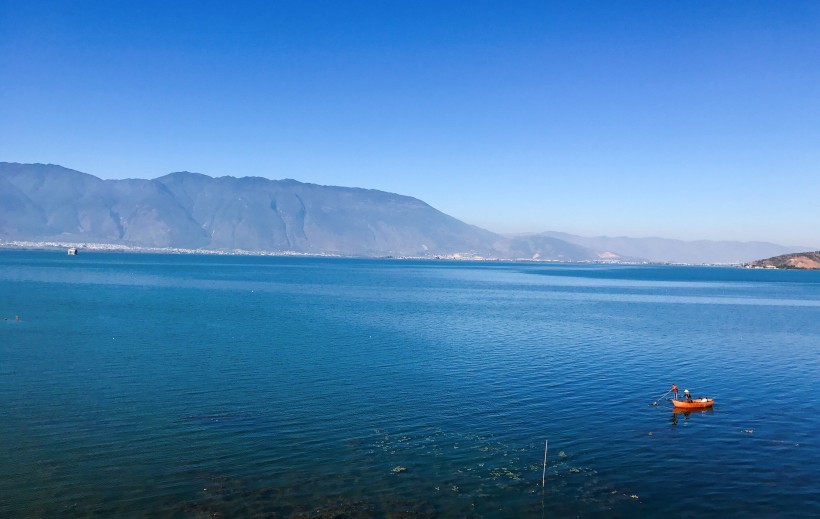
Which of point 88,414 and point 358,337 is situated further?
point 358,337

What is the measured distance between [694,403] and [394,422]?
69.7 ft

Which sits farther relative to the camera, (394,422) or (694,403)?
(694,403)

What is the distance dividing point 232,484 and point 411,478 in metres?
8.14

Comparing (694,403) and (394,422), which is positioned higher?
(694,403)

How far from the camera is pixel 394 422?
3594 cm

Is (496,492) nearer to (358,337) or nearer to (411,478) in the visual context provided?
(411,478)

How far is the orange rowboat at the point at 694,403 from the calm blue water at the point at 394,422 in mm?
996

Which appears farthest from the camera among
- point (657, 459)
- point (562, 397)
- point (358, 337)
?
point (358, 337)

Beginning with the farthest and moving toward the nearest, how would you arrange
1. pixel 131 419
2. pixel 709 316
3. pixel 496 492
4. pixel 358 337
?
pixel 709 316, pixel 358 337, pixel 131 419, pixel 496 492

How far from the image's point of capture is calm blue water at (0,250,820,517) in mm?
25016

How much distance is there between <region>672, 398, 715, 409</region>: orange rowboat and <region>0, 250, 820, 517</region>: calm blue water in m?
1.00

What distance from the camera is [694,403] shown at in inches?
1572

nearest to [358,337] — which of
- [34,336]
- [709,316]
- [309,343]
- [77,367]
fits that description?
[309,343]

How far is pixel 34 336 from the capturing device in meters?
62.4
